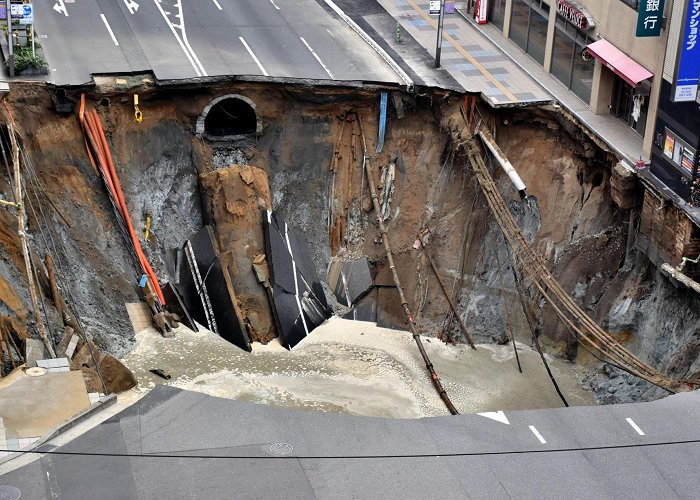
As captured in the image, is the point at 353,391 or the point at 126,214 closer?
the point at 353,391

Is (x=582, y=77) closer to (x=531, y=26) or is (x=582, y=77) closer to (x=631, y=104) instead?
(x=631, y=104)

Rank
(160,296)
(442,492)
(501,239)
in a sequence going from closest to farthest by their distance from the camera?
(442,492) → (160,296) → (501,239)

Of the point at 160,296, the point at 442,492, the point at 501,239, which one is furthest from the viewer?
the point at 501,239

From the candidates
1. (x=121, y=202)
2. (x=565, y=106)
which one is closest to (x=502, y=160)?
(x=565, y=106)

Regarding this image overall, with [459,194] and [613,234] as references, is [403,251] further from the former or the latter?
[613,234]

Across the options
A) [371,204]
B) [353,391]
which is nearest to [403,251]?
[371,204]

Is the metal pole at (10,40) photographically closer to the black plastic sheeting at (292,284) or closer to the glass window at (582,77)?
the black plastic sheeting at (292,284)

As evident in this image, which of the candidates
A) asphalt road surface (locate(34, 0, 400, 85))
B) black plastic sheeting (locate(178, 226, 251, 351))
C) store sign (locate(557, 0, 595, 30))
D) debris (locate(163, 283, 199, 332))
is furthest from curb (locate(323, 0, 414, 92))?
debris (locate(163, 283, 199, 332))
